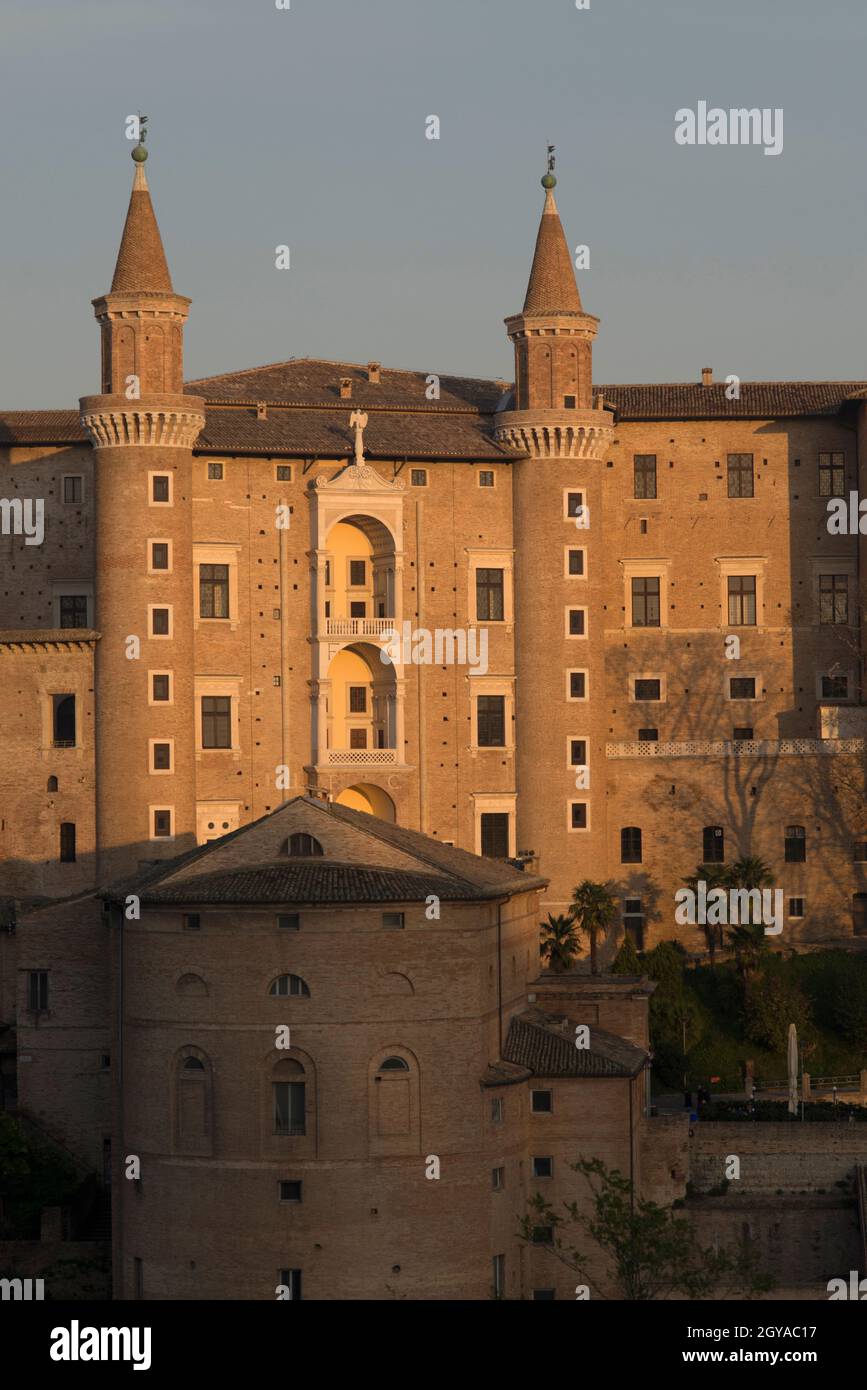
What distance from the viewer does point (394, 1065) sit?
6950cm

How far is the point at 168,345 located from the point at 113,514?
4.66 m

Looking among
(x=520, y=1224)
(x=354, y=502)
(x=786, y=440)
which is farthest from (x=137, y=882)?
(x=786, y=440)

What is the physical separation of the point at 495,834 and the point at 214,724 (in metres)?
8.03

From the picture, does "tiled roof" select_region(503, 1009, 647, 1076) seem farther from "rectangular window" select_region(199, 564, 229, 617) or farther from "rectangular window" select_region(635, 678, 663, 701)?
"rectangular window" select_region(635, 678, 663, 701)

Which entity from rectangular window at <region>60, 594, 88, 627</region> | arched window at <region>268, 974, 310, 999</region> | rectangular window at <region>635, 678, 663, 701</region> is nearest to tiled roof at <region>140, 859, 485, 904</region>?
arched window at <region>268, 974, 310, 999</region>

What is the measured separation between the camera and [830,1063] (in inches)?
3125

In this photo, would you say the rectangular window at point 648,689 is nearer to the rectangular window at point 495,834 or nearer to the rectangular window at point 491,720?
the rectangular window at point 491,720

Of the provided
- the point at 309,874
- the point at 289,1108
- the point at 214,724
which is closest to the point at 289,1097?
the point at 289,1108

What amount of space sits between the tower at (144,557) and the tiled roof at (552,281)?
9.50 meters

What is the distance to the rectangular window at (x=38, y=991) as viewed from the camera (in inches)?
3022

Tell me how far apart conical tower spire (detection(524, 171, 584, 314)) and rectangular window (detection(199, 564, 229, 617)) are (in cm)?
1079

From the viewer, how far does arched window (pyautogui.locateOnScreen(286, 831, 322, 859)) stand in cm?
7119

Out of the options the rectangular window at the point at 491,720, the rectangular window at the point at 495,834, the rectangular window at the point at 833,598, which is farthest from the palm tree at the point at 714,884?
the rectangular window at the point at 833,598

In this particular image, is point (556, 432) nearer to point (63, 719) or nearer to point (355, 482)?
point (355, 482)
